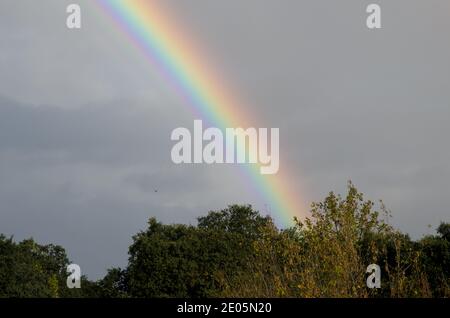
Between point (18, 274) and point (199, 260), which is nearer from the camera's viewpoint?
point (18, 274)

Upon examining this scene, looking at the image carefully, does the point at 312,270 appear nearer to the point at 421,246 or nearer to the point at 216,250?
the point at 421,246

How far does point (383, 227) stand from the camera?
70.4 feet

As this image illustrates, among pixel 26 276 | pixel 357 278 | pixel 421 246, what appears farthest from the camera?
pixel 26 276

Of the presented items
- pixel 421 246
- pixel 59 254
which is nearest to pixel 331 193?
pixel 421 246

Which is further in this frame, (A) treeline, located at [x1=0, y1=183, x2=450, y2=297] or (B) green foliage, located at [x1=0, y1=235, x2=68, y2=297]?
(B) green foliage, located at [x1=0, y1=235, x2=68, y2=297]

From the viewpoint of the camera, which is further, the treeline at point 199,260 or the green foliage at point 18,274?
the green foliage at point 18,274

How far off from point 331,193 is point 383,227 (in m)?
1.74

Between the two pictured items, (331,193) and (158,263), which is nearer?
(331,193)
